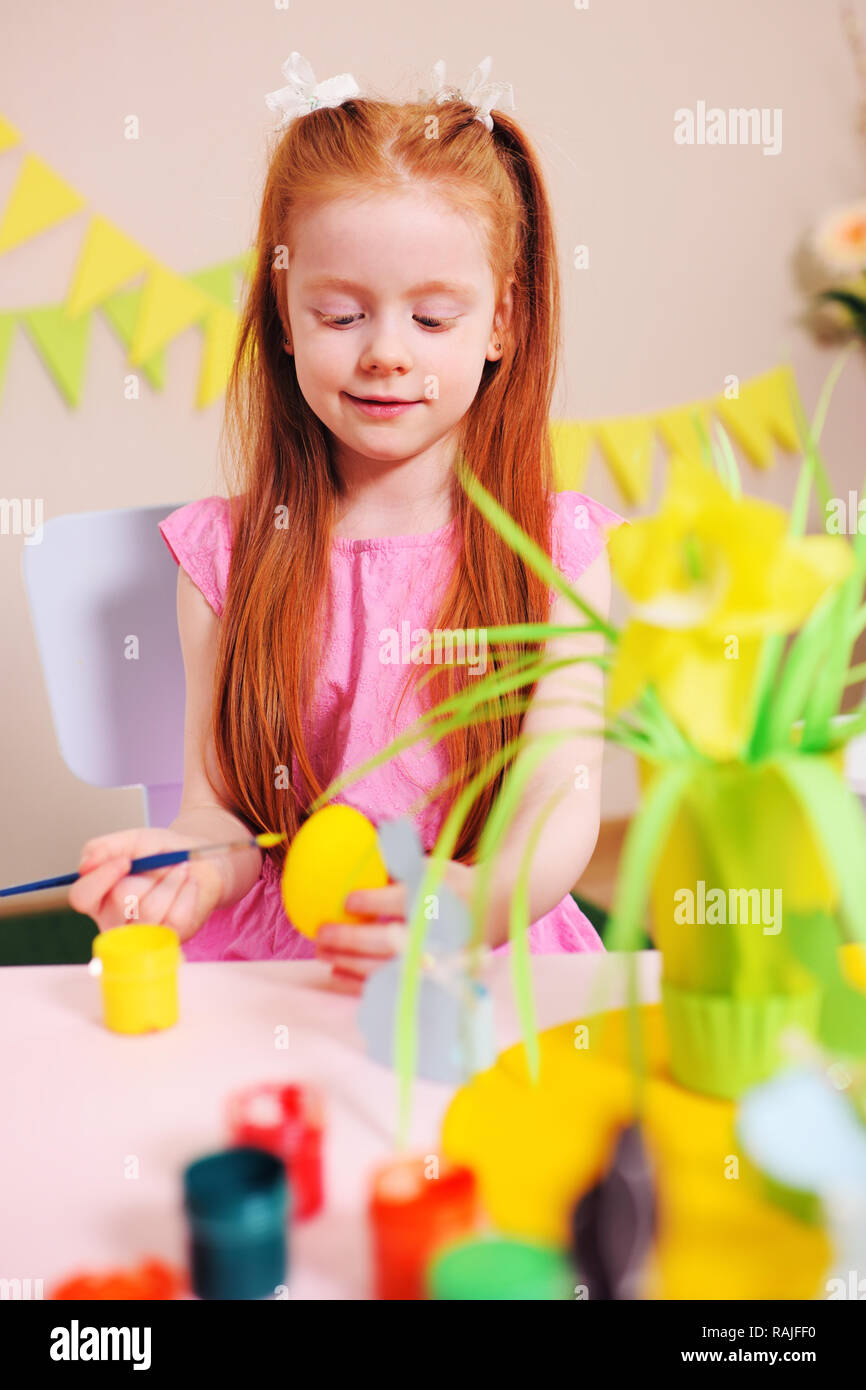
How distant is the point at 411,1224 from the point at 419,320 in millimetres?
641

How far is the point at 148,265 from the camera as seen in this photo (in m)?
1.88

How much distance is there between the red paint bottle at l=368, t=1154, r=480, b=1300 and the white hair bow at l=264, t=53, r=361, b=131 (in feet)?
2.71

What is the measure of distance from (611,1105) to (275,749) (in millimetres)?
540

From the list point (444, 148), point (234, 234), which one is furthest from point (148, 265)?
point (444, 148)

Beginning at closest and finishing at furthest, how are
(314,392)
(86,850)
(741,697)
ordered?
(741,697), (86,850), (314,392)

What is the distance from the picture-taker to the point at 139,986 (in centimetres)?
58

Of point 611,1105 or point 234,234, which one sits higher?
point 234,234

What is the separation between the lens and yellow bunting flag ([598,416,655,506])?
7.27ft

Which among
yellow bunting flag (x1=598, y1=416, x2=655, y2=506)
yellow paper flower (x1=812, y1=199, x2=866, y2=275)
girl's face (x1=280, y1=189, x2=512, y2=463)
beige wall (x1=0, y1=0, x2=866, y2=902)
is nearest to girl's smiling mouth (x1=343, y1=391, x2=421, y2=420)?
girl's face (x1=280, y1=189, x2=512, y2=463)

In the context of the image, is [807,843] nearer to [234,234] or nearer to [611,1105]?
[611,1105]

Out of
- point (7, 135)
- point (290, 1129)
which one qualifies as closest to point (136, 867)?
point (290, 1129)

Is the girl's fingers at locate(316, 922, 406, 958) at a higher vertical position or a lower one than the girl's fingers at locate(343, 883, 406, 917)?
lower

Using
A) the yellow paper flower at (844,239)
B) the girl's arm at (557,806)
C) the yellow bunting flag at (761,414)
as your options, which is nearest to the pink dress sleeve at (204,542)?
the girl's arm at (557,806)

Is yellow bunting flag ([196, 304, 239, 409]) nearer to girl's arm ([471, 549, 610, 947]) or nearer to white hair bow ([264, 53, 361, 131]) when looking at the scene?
white hair bow ([264, 53, 361, 131])
